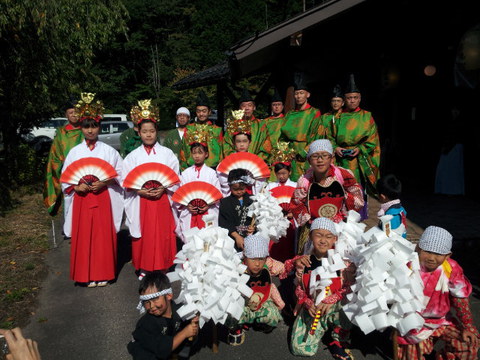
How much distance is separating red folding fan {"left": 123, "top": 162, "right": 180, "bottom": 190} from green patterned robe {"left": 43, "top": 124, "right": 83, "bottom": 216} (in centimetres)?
175

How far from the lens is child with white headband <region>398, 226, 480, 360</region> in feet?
10.1

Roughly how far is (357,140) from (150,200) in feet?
10.0

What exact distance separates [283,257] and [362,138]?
6.79 ft

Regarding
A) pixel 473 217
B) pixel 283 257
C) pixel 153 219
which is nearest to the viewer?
pixel 153 219

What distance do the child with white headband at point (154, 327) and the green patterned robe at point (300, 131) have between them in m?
3.75

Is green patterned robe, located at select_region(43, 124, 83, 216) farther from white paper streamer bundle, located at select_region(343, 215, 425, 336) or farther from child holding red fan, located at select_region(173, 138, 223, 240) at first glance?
white paper streamer bundle, located at select_region(343, 215, 425, 336)

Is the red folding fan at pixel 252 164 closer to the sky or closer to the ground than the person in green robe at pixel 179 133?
closer to the ground

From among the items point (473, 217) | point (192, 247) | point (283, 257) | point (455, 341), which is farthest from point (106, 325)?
point (473, 217)

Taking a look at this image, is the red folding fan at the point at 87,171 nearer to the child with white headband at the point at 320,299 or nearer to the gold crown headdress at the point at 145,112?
the gold crown headdress at the point at 145,112

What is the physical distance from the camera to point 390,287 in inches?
115

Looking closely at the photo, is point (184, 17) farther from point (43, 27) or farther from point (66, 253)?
point (66, 253)

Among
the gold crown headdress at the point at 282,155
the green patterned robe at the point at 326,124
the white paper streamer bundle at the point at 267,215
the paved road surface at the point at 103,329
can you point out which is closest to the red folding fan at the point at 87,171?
the paved road surface at the point at 103,329

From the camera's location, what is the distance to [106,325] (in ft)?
13.7

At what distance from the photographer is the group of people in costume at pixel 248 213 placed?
3154mm
